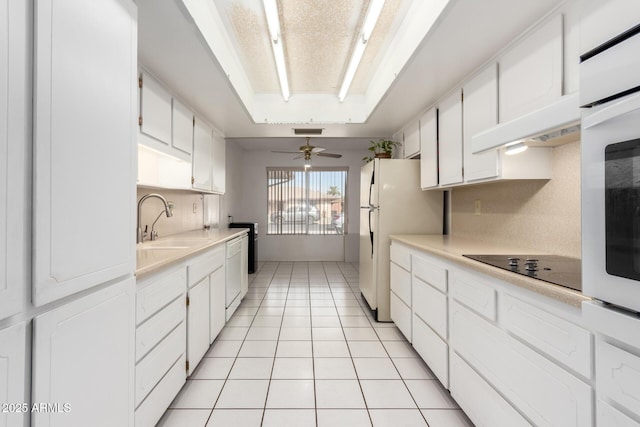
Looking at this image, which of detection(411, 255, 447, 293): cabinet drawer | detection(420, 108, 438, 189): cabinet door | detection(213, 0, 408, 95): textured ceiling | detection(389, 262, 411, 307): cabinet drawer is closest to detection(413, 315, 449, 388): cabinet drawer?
detection(389, 262, 411, 307): cabinet drawer

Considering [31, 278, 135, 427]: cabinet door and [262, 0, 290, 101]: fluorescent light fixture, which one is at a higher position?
[262, 0, 290, 101]: fluorescent light fixture

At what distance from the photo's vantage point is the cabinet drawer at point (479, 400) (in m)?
1.29

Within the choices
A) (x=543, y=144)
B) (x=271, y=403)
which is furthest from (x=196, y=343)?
(x=543, y=144)

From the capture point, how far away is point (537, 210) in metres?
2.00

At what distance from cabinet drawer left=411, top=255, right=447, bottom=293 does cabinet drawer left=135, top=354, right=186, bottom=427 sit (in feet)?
5.62

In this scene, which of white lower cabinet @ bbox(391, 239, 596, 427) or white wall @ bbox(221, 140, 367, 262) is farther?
white wall @ bbox(221, 140, 367, 262)

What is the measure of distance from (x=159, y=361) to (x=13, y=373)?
90 centimetres

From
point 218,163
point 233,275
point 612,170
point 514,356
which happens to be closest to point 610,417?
point 514,356

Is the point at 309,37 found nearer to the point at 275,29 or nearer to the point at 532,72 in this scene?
the point at 275,29

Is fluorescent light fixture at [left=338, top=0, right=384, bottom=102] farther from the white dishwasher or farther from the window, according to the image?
the window

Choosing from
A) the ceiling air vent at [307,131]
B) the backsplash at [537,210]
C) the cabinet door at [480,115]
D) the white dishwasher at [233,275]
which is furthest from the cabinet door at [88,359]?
the ceiling air vent at [307,131]

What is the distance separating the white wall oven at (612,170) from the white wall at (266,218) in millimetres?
5787

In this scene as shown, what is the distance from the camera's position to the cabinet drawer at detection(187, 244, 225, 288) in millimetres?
2056

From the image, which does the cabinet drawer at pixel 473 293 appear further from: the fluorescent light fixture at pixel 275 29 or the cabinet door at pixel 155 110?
the cabinet door at pixel 155 110
